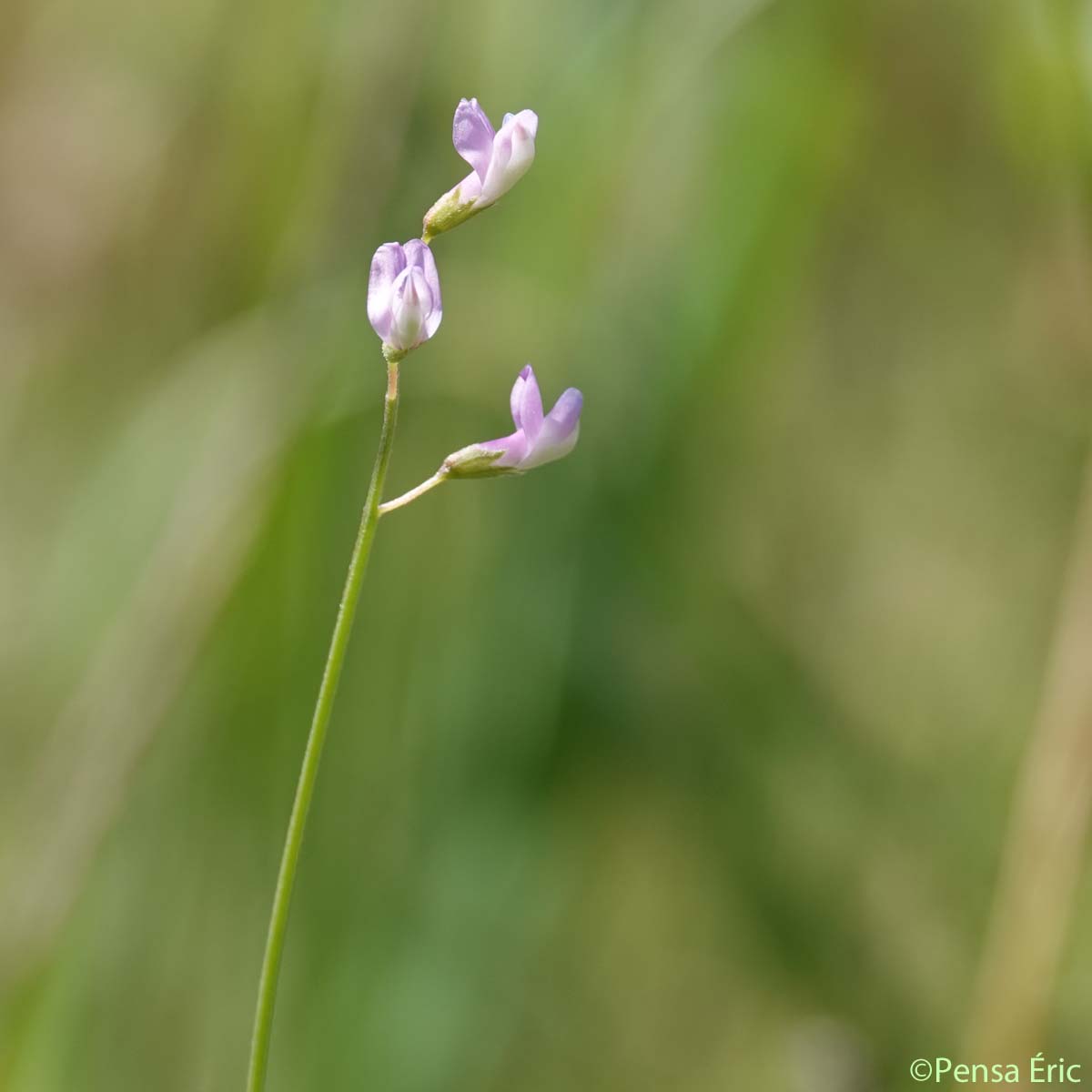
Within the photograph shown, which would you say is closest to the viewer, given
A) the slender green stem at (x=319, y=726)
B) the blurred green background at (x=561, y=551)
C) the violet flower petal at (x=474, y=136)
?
the slender green stem at (x=319, y=726)

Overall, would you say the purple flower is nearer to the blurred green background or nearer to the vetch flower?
the vetch flower

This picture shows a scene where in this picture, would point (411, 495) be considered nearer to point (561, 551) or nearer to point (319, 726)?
point (319, 726)

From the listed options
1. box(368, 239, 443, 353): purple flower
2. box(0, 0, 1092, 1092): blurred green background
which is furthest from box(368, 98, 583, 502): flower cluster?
box(0, 0, 1092, 1092): blurred green background

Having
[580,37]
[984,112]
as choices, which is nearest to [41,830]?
[580,37]

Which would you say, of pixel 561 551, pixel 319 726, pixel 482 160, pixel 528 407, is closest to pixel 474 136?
pixel 482 160

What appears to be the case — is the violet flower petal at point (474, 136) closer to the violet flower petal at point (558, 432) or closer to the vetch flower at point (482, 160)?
the vetch flower at point (482, 160)

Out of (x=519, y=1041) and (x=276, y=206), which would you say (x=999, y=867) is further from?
(x=276, y=206)

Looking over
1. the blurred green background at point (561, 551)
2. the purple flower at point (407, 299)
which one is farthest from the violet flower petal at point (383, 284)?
the blurred green background at point (561, 551)
